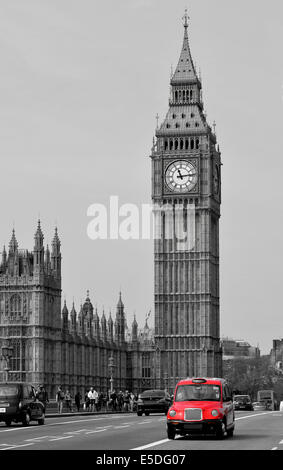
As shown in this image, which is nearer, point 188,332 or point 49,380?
point 49,380

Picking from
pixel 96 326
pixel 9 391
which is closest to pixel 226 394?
pixel 9 391

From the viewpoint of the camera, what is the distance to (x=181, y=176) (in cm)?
13150

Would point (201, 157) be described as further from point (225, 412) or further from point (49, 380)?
point (225, 412)

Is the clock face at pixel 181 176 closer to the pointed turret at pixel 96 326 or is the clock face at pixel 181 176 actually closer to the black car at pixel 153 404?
the pointed turret at pixel 96 326

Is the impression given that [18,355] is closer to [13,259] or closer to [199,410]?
[13,259]

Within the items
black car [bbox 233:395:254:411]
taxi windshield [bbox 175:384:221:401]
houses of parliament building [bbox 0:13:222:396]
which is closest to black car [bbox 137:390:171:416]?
black car [bbox 233:395:254:411]

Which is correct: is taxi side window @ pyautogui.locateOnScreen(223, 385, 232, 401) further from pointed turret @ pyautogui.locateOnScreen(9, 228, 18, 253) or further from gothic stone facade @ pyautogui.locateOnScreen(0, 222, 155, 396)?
pointed turret @ pyautogui.locateOnScreen(9, 228, 18, 253)

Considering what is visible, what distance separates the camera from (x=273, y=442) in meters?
32.3

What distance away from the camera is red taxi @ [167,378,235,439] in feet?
110

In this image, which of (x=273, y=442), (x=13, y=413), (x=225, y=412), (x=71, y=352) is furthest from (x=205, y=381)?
(x=71, y=352)

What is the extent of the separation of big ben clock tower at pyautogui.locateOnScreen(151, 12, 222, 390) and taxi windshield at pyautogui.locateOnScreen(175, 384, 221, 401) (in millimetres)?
94293

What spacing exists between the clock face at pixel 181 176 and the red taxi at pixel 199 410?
9608cm
